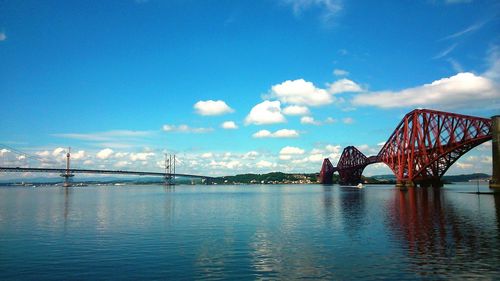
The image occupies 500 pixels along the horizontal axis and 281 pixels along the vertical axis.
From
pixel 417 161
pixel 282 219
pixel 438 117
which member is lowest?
pixel 282 219

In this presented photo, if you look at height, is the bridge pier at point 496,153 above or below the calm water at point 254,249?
above

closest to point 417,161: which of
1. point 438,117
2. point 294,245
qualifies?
point 438,117

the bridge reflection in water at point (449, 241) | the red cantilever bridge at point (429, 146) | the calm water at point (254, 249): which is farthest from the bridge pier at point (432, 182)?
the calm water at point (254, 249)

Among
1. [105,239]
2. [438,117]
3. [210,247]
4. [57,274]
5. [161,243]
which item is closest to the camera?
[57,274]

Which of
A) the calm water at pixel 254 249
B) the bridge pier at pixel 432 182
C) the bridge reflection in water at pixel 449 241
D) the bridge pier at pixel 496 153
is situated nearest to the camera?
the calm water at pixel 254 249

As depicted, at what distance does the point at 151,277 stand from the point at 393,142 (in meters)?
167

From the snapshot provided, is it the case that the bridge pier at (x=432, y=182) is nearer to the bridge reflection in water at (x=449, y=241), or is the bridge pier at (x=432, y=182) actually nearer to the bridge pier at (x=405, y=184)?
the bridge pier at (x=405, y=184)

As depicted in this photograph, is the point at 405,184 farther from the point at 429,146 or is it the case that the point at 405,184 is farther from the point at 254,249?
the point at 254,249

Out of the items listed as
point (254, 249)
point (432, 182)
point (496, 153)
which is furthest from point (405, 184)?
point (254, 249)

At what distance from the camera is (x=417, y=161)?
485 feet

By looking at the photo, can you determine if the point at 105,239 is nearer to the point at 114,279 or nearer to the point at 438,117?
the point at 114,279

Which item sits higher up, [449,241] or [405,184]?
[405,184]

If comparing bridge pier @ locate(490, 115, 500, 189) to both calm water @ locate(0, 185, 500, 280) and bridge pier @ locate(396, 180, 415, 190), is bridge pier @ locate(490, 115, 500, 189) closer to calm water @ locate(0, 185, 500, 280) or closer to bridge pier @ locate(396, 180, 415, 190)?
bridge pier @ locate(396, 180, 415, 190)

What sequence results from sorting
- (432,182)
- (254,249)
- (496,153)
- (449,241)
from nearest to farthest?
(254,249), (449,241), (496,153), (432,182)
